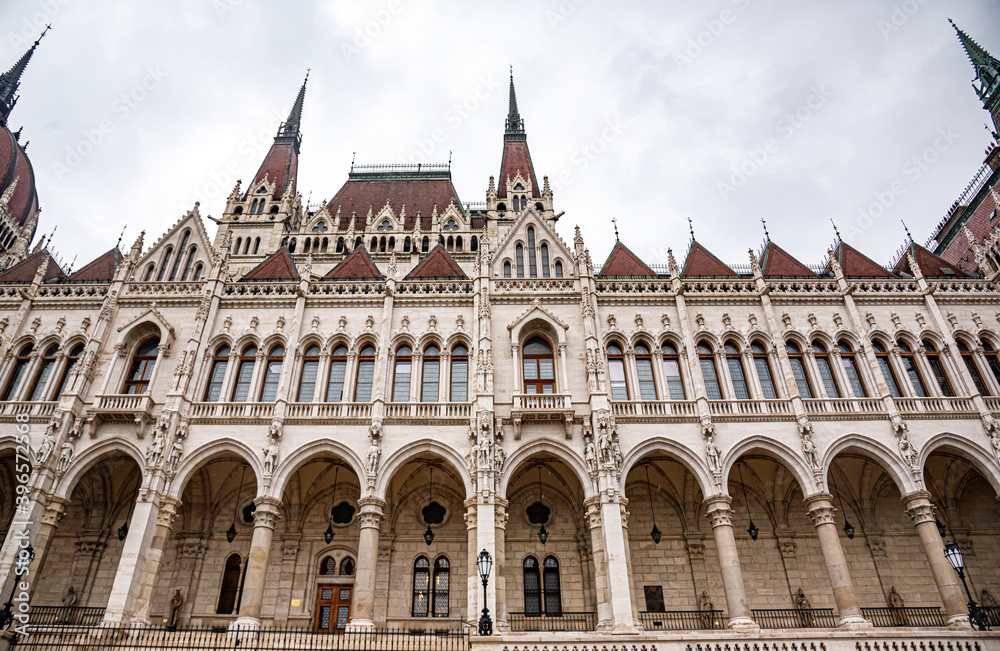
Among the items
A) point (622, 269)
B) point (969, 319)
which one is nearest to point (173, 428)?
point (622, 269)

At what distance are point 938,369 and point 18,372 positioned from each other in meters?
32.4

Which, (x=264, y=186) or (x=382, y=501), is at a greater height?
(x=264, y=186)

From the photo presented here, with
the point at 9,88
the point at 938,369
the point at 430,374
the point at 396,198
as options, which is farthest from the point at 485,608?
the point at 9,88

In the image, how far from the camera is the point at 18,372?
824 inches

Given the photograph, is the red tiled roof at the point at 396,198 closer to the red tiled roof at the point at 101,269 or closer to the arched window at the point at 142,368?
the red tiled roof at the point at 101,269

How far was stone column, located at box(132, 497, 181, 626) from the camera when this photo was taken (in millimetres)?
15979

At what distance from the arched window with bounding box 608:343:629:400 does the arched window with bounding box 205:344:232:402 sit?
1317 centimetres

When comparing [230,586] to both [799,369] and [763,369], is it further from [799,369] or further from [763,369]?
[799,369]

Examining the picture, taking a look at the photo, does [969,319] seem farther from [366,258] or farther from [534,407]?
[366,258]

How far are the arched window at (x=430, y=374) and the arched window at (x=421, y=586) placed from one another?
17.5 ft

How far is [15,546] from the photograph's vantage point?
16.4 metres

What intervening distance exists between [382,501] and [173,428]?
697 centimetres

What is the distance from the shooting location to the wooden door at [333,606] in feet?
61.8

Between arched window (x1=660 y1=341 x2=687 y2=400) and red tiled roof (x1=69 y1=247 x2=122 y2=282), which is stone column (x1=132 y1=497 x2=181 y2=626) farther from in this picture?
arched window (x1=660 y1=341 x2=687 y2=400)
